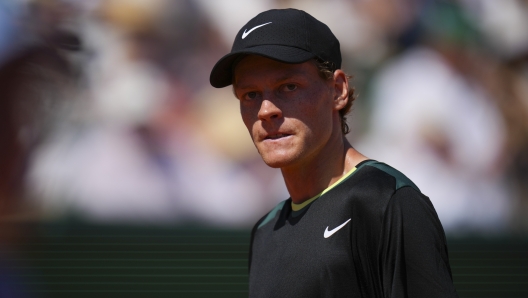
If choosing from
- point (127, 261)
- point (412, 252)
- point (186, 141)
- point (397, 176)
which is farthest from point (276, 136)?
point (127, 261)

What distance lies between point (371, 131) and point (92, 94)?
268 centimetres

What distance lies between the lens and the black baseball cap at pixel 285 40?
215 cm

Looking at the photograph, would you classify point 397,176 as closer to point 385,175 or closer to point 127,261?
point 385,175

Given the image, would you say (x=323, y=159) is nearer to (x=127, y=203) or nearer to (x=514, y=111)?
(x=127, y=203)

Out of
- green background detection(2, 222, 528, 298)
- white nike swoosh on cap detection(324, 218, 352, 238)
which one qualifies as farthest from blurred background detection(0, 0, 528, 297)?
white nike swoosh on cap detection(324, 218, 352, 238)

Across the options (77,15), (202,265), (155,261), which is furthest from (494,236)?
(77,15)

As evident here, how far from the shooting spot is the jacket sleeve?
1815 millimetres

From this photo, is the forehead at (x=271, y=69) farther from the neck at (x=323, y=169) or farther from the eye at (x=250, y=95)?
the neck at (x=323, y=169)

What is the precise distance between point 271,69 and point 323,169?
40 cm

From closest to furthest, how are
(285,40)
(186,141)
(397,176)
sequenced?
1. (397,176)
2. (285,40)
3. (186,141)

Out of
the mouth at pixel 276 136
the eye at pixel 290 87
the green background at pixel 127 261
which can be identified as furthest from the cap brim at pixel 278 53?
the green background at pixel 127 261

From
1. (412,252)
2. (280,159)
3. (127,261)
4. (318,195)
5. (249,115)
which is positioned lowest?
(127,261)

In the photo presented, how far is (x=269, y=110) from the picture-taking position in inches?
87.7

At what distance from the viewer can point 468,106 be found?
6.48 meters
